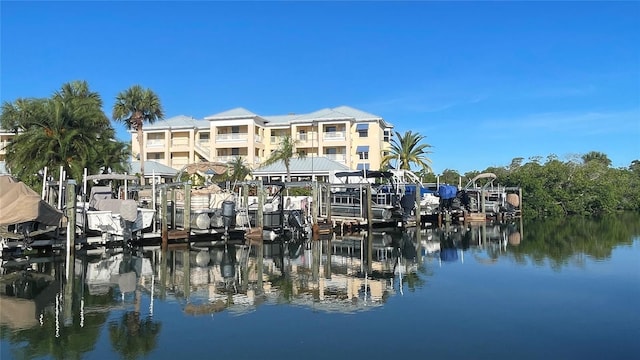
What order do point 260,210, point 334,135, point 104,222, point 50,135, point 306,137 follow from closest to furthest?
point 104,222
point 260,210
point 50,135
point 334,135
point 306,137

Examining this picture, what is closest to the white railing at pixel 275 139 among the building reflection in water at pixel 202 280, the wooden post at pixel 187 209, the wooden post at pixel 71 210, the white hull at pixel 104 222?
the building reflection in water at pixel 202 280

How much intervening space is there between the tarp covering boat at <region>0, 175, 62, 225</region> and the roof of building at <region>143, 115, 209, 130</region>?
44496 millimetres

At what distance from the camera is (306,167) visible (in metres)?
51.8

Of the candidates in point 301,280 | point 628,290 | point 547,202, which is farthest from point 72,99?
point 547,202

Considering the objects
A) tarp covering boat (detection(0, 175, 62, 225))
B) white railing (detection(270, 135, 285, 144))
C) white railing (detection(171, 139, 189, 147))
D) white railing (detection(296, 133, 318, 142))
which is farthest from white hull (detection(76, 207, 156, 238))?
white railing (detection(171, 139, 189, 147))

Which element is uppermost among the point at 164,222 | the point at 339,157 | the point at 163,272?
the point at 339,157

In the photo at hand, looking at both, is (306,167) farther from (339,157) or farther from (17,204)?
(17,204)

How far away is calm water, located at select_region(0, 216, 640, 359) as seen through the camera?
9.88 m

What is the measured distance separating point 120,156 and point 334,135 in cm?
2705

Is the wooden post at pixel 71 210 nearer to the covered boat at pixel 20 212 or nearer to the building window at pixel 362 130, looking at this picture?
the covered boat at pixel 20 212

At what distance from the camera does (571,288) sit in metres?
15.4

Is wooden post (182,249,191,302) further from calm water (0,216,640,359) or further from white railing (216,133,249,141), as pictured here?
white railing (216,133,249,141)

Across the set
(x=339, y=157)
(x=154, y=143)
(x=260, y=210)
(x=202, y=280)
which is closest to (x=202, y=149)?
(x=154, y=143)

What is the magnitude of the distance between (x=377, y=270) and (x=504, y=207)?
3177cm
